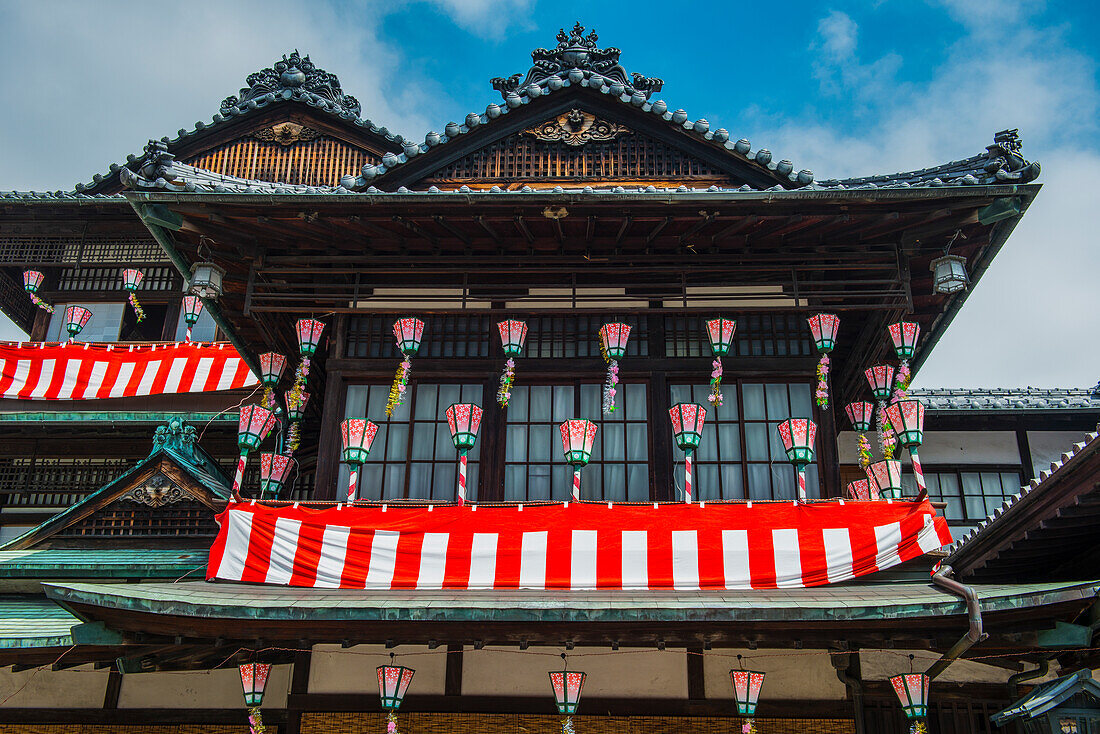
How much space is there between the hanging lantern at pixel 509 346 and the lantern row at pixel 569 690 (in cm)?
346

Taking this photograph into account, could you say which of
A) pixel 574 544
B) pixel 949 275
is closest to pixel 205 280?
pixel 574 544

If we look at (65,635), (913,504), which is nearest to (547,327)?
(913,504)

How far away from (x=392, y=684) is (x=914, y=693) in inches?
231

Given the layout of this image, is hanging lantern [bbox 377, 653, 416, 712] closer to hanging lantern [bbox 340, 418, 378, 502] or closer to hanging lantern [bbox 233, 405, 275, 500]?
hanging lantern [bbox 340, 418, 378, 502]

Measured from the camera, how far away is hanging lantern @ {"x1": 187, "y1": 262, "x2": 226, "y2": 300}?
434 inches

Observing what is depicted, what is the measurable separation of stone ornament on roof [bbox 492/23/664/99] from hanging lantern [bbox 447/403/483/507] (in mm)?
5429

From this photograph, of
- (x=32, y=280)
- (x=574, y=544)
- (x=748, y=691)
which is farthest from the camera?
(x=32, y=280)

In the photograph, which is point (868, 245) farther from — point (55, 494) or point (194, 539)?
point (55, 494)

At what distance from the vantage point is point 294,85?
20.0m

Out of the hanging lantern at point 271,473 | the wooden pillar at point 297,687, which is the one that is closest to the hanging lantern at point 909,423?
the wooden pillar at point 297,687

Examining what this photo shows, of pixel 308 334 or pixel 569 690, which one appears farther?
pixel 308 334

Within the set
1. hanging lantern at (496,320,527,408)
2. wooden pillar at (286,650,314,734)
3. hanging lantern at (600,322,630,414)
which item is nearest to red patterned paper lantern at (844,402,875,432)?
hanging lantern at (600,322,630,414)

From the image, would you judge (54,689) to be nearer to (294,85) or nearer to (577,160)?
(577,160)

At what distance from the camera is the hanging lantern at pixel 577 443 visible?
10250 millimetres
